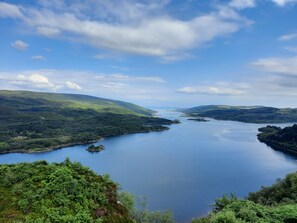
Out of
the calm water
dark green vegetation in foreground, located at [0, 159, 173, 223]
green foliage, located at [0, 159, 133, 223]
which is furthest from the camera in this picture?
the calm water

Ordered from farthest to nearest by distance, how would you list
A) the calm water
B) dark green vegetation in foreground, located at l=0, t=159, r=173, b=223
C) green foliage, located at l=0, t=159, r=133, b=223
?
the calm water → green foliage, located at l=0, t=159, r=133, b=223 → dark green vegetation in foreground, located at l=0, t=159, r=173, b=223

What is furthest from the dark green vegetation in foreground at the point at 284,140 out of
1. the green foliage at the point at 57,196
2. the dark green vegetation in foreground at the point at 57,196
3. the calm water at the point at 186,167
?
the dark green vegetation in foreground at the point at 57,196

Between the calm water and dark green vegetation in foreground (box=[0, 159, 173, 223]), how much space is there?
31705 mm

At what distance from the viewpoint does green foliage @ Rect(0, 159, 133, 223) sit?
23.0 m

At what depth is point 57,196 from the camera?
25578 mm

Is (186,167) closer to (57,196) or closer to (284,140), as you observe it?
(284,140)

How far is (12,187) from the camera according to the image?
90.1ft

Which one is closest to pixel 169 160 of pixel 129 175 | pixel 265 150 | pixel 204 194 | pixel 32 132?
pixel 129 175

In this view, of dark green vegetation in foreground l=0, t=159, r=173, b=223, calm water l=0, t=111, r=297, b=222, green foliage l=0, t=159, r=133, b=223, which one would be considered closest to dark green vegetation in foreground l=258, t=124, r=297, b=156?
calm water l=0, t=111, r=297, b=222

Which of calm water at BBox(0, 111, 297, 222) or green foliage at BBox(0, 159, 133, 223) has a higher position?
green foliage at BBox(0, 159, 133, 223)

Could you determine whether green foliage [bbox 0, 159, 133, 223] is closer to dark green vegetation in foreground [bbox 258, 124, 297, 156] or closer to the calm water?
the calm water

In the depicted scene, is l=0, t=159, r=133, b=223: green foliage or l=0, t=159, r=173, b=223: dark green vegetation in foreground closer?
l=0, t=159, r=173, b=223: dark green vegetation in foreground

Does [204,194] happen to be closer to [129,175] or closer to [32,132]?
[129,175]

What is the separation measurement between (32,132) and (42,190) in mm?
179468
